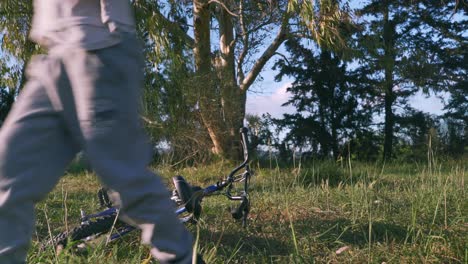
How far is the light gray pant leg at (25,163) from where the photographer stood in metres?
1.72

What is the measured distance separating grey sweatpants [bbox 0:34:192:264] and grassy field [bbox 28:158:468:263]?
0.66 metres

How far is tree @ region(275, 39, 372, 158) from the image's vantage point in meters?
19.4

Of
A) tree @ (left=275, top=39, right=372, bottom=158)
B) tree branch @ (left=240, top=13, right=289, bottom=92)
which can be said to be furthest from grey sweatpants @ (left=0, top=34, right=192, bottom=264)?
tree @ (left=275, top=39, right=372, bottom=158)

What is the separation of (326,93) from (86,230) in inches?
677

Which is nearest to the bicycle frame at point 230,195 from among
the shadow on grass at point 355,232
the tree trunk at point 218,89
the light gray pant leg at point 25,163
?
the shadow on grass at point 355,232

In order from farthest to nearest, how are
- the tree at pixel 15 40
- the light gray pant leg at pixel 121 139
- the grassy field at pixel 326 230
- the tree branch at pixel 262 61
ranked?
the tree branch at pixel 262 61 < the tree at pixel 15 40 < the grassy field at pixel 326 230 < the light gray pant leg at pixel 121 139

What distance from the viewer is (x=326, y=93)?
64.8ft

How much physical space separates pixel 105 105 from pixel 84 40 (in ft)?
0.64

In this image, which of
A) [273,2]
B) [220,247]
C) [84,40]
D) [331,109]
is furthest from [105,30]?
[331,109]

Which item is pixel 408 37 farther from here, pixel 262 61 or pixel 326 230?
pixel 326 230

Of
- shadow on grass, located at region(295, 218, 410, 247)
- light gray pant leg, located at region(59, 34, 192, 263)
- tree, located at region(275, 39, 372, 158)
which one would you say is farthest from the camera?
tree, located at region(275, 39, 372, 158)

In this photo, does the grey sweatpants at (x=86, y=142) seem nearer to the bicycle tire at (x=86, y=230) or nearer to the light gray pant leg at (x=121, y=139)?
the light gray pant leg at (x=121, y=139)

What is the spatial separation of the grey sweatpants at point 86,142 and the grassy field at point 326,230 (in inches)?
26.1

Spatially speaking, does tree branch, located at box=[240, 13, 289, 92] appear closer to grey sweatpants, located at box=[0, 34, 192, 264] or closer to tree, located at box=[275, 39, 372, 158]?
tree, located at box=[275, 39, 372, 158]
